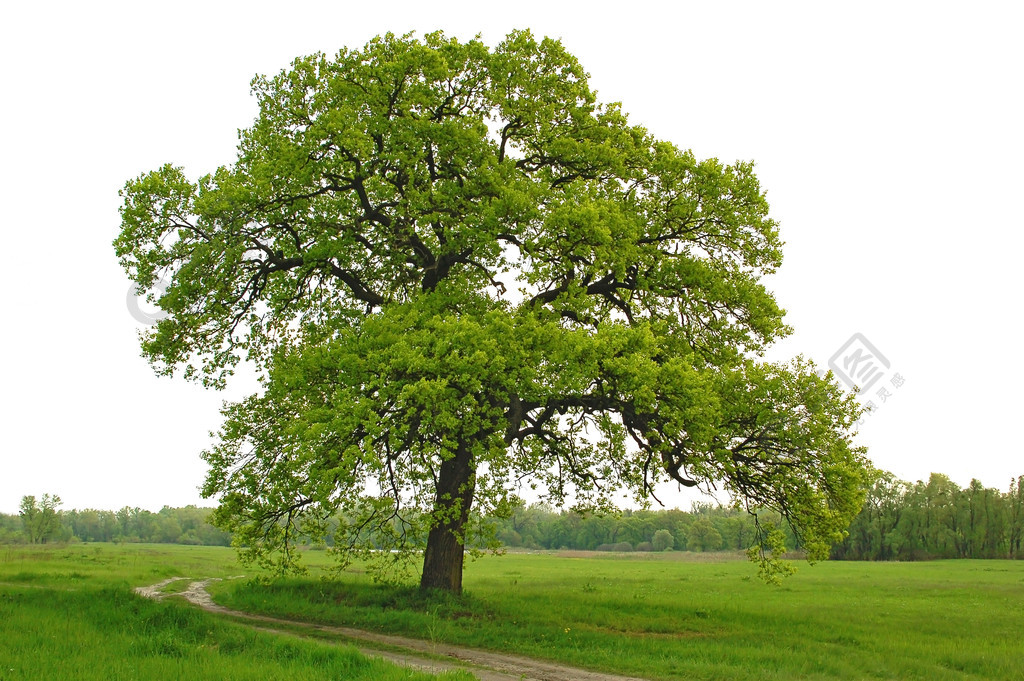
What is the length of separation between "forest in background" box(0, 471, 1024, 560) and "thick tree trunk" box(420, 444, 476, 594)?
4674 cm

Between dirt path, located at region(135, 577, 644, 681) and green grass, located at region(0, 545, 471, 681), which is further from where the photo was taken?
dirt path, located at region(135, 577, 644, 681)

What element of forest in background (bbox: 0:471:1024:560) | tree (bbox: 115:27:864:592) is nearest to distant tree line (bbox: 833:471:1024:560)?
forest in background (bbox: 0:471:1024:560)

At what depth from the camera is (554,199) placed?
61.2ft

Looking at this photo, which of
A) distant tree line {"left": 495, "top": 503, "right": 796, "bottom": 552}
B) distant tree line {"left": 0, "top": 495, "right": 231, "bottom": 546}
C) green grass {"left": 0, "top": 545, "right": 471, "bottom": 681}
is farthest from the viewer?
distant tree line {"left": 0, "top": 495, "right": 231, "bottom": 546}

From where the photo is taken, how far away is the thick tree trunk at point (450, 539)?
19172 mm

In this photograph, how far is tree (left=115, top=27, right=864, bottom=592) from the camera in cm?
1611

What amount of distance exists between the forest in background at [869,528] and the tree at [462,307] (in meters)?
45.3

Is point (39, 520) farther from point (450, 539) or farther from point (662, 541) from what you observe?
point (450, 539)

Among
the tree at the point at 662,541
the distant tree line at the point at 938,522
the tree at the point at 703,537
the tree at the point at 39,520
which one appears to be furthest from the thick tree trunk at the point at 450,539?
the tree at the point at 39,520

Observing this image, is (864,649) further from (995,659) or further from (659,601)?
(659,601)

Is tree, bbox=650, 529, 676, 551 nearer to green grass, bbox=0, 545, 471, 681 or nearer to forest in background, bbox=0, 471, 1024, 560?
forest in background, bbox=0, 471, 1024, 560

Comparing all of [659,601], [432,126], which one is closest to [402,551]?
[659,601]

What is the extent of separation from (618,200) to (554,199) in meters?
2.70

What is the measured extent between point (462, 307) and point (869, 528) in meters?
85.4
